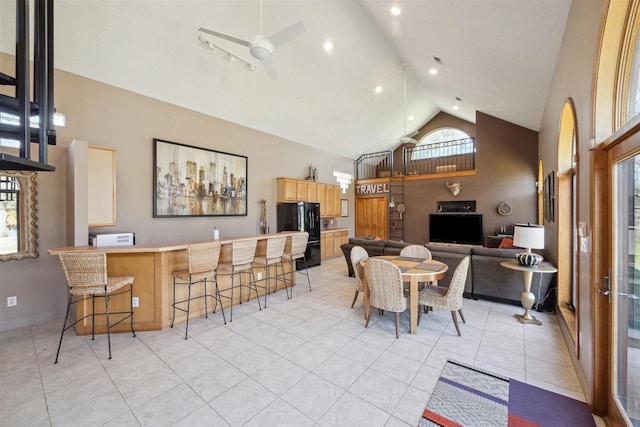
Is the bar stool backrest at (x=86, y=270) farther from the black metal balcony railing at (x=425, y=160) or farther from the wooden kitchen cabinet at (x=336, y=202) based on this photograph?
the black metal balcony railing at (x=425, y=160)

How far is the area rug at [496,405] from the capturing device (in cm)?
184

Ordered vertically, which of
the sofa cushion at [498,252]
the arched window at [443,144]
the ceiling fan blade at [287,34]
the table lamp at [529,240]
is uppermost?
the arched window at [443,144]

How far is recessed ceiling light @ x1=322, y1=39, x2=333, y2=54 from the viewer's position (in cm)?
474

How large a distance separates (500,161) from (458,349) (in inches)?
248

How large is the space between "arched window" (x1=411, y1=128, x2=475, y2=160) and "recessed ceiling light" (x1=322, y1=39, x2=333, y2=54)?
18.2 ft

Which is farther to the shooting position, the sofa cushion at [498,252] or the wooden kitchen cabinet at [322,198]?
the wooden kitchen cabinet at [322,198]

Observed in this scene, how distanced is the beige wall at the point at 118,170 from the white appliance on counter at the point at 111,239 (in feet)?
1.39

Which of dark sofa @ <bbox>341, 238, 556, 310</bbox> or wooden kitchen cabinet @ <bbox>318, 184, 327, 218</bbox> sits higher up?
wooden kitchen cabinet @ <bbox>318, 184, 327, 218</bbox>

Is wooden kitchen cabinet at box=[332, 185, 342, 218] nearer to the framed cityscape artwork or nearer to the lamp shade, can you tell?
the framed cityscape artwork

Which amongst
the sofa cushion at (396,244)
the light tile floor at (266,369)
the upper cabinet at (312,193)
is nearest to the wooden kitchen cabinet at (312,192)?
the upper cabinet at (312,193)

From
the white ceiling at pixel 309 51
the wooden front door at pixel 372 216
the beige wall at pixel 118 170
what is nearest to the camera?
the white ceiling at pixel 309 51

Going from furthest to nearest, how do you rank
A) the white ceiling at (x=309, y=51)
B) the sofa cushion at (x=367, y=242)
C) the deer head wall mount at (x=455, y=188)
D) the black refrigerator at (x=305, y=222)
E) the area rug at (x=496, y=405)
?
the deer head wall mount at (x=455, y=188) → the black refrigerator at (x=305, y=222) → the sofa cushion at (x=367, y=242) → the white ceiling at (x=309, y=51) → the area rug at (x=496, y=405)

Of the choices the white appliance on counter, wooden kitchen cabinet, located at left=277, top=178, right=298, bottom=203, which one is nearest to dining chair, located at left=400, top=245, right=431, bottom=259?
wooden kitchen cabinet, located at left=277, top=178, right=298, bottom=203

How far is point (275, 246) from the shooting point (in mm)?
4168
